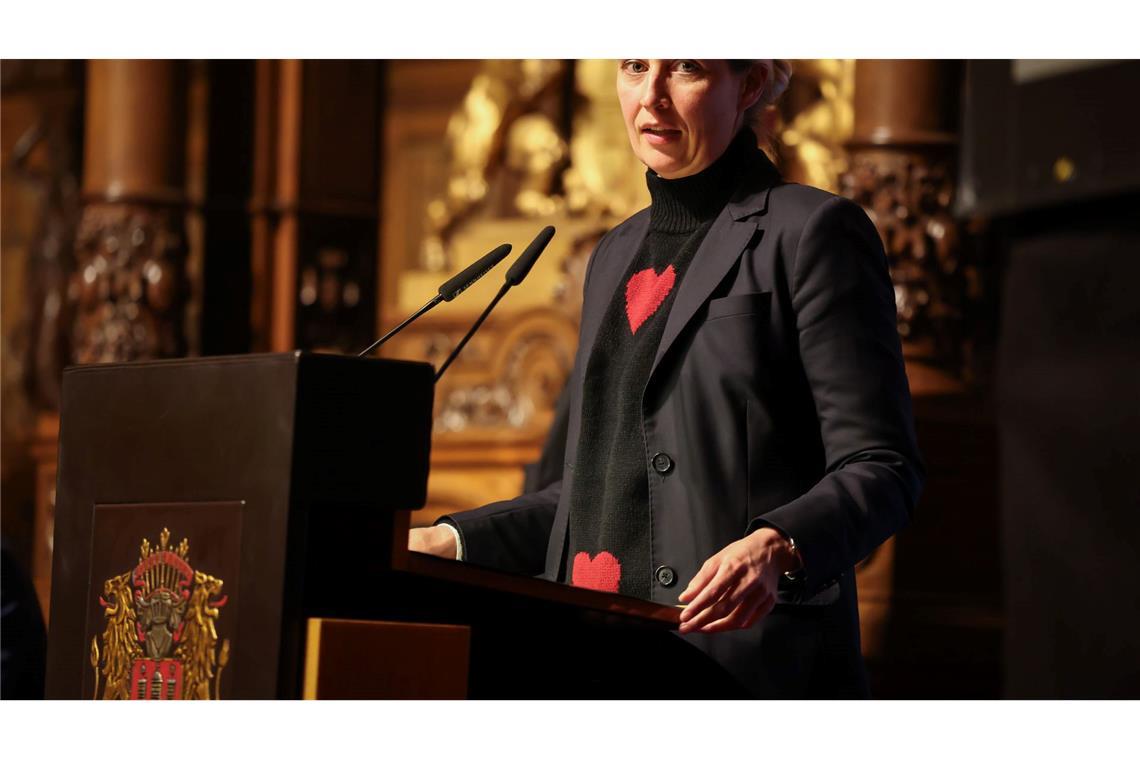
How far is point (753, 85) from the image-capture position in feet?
6.52

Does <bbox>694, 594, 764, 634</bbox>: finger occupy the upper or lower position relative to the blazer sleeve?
lower

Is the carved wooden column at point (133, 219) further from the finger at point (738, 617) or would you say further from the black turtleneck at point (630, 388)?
the finger at point (738, 617)

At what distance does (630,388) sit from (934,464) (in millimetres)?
2489

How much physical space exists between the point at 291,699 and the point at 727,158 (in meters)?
0.88

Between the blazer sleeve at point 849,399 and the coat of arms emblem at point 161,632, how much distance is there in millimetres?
548

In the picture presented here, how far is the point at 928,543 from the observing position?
4.24 m

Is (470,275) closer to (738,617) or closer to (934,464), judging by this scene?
(738,617)

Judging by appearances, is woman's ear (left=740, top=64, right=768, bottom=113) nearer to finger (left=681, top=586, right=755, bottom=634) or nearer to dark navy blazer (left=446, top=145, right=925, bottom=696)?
dark navy blazer (left=446, top=145, right=925, bottom=696)

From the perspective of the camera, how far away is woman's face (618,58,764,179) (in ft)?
6.31

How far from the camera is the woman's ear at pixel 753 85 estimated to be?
6.50 feet

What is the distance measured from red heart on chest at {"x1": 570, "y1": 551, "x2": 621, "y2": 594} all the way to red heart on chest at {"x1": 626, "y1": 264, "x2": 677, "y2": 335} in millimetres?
275

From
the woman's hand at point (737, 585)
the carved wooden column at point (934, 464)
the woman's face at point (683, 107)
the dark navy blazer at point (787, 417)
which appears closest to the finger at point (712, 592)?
the woman's hand at point (737, 585)

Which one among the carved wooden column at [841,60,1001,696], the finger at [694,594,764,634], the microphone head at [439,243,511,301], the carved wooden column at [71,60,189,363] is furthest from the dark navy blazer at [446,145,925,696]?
the carved wooden column at [71,60,189,363]

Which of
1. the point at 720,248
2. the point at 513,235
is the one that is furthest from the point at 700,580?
the point at 513,235
